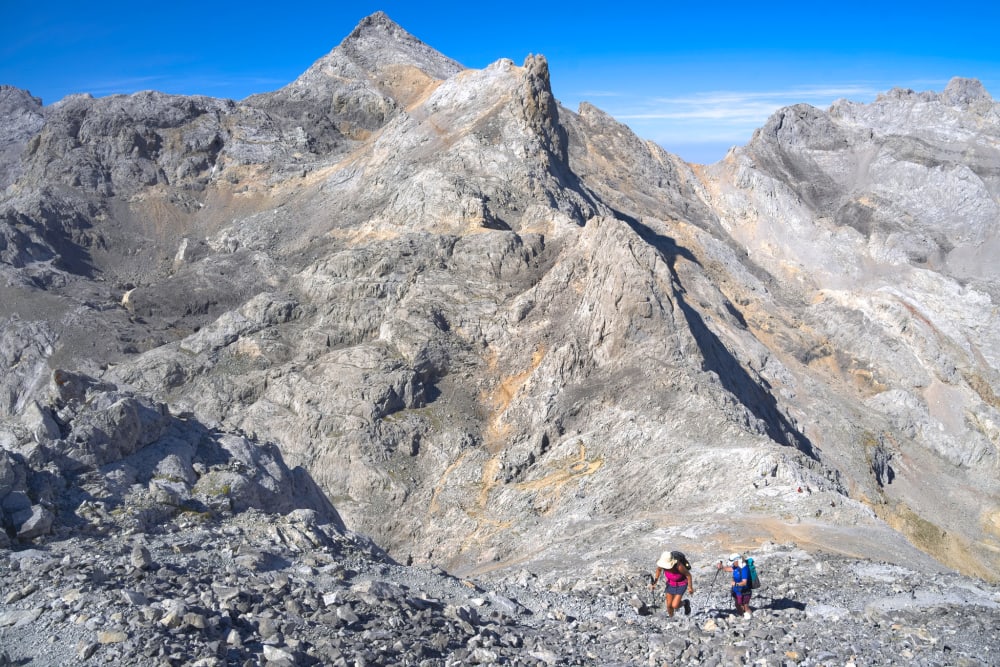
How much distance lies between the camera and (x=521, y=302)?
150 feet

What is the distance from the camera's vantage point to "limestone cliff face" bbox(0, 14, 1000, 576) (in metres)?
37.0

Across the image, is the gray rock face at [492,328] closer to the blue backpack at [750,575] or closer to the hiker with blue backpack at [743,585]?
the hiker with blue backpack at [743,585]

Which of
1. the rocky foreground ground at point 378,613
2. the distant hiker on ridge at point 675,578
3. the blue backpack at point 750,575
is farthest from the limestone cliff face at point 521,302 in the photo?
the distant hiker on ridge at point 675,578

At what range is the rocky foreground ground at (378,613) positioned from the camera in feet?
39.6

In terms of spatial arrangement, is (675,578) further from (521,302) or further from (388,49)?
(388,49)

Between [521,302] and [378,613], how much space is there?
106 ft

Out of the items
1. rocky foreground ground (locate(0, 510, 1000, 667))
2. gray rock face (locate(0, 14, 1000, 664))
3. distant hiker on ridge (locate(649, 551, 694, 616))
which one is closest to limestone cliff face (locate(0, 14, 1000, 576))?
gray rock face (locate(0, 14, 1000, 664))

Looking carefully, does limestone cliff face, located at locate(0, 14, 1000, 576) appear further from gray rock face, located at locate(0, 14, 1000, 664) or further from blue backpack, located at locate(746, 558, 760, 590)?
blue backpack, located at locate(746, 558, 760, 590)

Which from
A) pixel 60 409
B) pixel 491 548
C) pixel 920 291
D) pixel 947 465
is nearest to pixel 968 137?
pixel 920 291

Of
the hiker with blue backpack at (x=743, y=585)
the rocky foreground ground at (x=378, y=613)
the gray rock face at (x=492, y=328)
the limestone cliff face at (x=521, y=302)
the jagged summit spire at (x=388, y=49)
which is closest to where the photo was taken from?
the rocky foreground ground at (x=378, y=613)

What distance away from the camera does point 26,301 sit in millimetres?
55750

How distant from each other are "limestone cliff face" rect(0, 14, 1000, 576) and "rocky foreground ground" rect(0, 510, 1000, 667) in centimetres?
539

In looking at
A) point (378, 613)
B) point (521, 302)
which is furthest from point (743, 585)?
point (521, 302)

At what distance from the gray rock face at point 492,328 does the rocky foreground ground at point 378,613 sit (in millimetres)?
326
